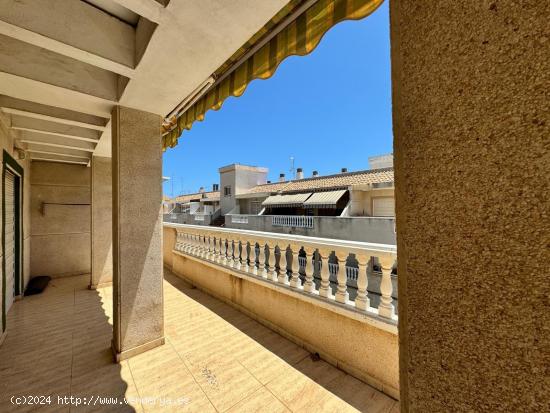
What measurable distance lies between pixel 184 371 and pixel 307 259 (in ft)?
6.96

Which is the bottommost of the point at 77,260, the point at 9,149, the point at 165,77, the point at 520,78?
the point at 77,260

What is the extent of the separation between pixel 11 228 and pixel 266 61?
628 centimetres

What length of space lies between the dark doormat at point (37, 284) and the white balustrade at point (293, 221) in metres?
11.5

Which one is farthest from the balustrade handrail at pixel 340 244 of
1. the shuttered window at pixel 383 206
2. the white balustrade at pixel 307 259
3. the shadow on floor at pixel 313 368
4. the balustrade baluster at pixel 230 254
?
the shuttered window at pixel 383 206

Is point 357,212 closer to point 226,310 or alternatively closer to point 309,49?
point 226,310

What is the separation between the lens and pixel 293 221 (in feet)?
48.7

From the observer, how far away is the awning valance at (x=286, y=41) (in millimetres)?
1502

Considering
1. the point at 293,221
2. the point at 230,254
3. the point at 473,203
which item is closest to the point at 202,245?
the point at 230,254

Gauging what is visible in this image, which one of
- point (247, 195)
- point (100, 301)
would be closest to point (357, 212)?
point (247, 195)

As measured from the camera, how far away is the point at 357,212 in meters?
14.9

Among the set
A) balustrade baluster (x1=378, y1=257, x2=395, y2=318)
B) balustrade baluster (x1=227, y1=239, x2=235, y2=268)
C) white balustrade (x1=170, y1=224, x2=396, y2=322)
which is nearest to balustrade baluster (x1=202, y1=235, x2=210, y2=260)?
white balustrade (x1=170, y1=224, x2=396, y2=322)

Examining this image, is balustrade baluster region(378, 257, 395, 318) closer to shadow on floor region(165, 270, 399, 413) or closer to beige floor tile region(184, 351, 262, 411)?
shadow on floor region(165, 270, 399, 413)

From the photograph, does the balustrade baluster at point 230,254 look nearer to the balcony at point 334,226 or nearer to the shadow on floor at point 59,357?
the shadow on floor at point 59,357

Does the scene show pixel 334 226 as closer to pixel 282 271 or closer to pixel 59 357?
pixel 282 271
